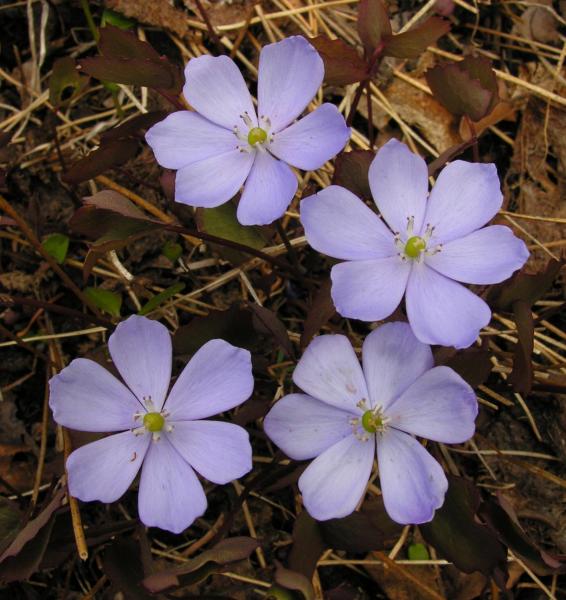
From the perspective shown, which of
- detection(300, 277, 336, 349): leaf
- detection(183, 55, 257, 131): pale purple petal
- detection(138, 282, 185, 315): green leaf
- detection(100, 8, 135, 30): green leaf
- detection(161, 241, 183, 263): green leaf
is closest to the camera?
detection(300, 277, 336, 349): leaf

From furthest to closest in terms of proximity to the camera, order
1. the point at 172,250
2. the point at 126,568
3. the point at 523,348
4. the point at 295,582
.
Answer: the point at 172,250
the point at 126,568
the point at 523,348
the point at 295,582

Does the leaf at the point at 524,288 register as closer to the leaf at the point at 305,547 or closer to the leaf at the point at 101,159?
the leaf at the point at 305,547

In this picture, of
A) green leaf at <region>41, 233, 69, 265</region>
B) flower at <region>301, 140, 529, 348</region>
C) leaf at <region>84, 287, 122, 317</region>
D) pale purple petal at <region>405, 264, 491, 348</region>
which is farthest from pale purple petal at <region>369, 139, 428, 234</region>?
green leaf at <region>41, 233, 69, 265</region>

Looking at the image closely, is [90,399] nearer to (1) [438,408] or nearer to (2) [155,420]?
(2) [155,420]

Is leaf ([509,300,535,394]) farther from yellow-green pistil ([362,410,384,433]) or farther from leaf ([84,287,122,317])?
leaf ([84,287,122,317])

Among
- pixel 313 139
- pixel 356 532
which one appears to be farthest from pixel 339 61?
pixel 356 532

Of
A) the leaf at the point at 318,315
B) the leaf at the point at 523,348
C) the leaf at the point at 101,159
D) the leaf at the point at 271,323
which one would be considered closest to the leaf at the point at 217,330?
the leaf at the point at 271,323

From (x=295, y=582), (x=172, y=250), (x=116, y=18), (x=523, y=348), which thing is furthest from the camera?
(x=116, y=18)
